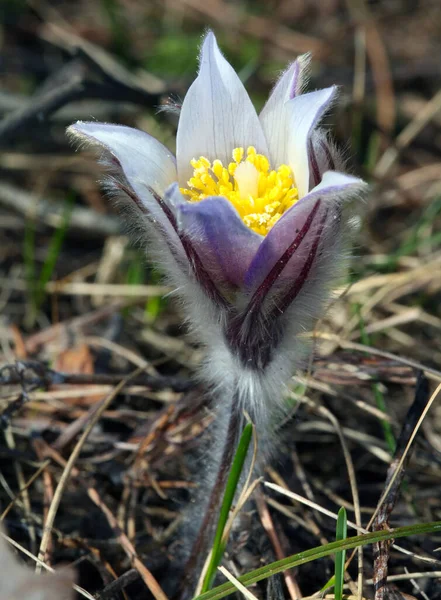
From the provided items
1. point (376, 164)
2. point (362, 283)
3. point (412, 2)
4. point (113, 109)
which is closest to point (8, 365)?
point (362, 283)

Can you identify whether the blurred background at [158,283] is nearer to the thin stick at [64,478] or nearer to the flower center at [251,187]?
the thin stick at [64,478]

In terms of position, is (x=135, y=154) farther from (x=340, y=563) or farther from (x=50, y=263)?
(x=50, y=263)

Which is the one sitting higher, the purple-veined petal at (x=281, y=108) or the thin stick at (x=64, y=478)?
the purple-veined petal at (x=281, y=108)

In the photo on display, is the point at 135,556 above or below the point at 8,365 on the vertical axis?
below

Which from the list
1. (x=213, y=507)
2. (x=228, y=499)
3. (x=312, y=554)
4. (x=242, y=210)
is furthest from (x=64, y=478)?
(x=242, y=210)

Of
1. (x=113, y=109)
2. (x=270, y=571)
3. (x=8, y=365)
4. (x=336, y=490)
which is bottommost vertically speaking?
(x=336, y=490)

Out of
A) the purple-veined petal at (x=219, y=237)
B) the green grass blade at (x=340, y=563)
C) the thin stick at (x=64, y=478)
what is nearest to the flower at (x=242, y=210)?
the purple-veined petal at (x=219, y=237)

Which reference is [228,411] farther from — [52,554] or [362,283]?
[362,283]

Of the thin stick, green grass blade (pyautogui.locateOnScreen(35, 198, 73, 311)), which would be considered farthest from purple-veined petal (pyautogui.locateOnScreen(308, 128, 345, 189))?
green grass blade (pyautogui.locateOnScreen(35, 198, 73, 311))
